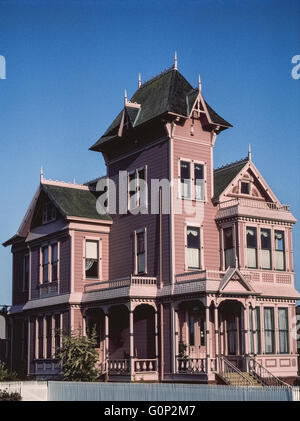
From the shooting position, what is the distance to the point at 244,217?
3766cm

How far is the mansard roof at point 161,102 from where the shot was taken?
3853 centimetres

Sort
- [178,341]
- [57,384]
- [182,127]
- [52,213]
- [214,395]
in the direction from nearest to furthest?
[214,395] < [57,384] < [178,341] < [182,127] < [52,213]

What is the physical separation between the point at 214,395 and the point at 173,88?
1962 cm

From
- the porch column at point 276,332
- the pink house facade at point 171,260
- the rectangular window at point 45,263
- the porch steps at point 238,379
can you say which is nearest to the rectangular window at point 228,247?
the pink house facade at point 171,260

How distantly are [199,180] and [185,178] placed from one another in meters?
0.96

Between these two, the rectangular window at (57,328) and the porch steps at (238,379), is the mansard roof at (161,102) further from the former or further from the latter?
the porch steps at (238,379)

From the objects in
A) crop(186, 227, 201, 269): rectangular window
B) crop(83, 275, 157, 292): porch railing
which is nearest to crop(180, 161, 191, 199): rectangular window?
crop(186, 227, 201, 269): rectangular window

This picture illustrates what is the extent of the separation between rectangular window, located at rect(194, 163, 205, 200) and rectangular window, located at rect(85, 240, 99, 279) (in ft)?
23.5

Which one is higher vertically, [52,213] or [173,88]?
[173,88]

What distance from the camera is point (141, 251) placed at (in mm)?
39344

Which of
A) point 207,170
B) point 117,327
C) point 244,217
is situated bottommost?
point 117,327

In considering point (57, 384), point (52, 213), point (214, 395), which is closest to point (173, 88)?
point (52, 213)

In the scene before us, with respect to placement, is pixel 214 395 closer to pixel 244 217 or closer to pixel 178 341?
pixel 178 341

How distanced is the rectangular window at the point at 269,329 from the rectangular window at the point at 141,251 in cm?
687
